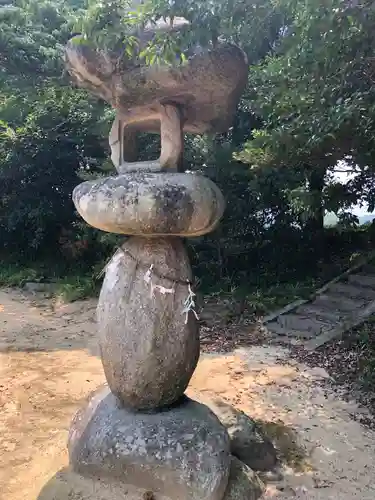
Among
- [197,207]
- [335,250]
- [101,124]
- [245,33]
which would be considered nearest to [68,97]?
[101,124]

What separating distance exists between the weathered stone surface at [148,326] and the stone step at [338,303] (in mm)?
4865

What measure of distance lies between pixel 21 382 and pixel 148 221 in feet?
10.5

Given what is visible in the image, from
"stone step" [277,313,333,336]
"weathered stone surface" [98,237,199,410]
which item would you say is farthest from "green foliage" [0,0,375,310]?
"weathered stone surface" [98,237,199,410]

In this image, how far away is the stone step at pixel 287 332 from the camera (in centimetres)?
692

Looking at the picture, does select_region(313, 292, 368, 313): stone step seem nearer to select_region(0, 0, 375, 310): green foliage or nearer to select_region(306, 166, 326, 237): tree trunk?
select_region(0, 0, 375, 310): green foliage

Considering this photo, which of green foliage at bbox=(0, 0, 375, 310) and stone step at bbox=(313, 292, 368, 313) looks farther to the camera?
stone step at bbox=(313, 292, 368, 313)

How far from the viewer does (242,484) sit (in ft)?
10.1

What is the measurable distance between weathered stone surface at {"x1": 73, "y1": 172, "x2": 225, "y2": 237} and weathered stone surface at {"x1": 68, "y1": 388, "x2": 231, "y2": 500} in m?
1.19

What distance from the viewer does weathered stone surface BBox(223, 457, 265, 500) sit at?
9.87 feet

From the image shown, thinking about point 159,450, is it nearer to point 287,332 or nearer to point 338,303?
point 287,332

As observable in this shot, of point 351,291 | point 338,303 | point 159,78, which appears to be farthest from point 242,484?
point 351,291

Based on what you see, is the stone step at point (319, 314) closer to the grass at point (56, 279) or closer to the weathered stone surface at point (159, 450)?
the grass at point (56, 279)

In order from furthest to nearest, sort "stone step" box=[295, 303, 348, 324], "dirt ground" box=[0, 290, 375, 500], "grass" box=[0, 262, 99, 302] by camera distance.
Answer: "grass" box=[0, 262, 99, 302] < "stone step" box=[295, 303, 348, 324] < "dirt ground" box=[0, 290, 375, 500]

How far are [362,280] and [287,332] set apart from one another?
6.94 feet
